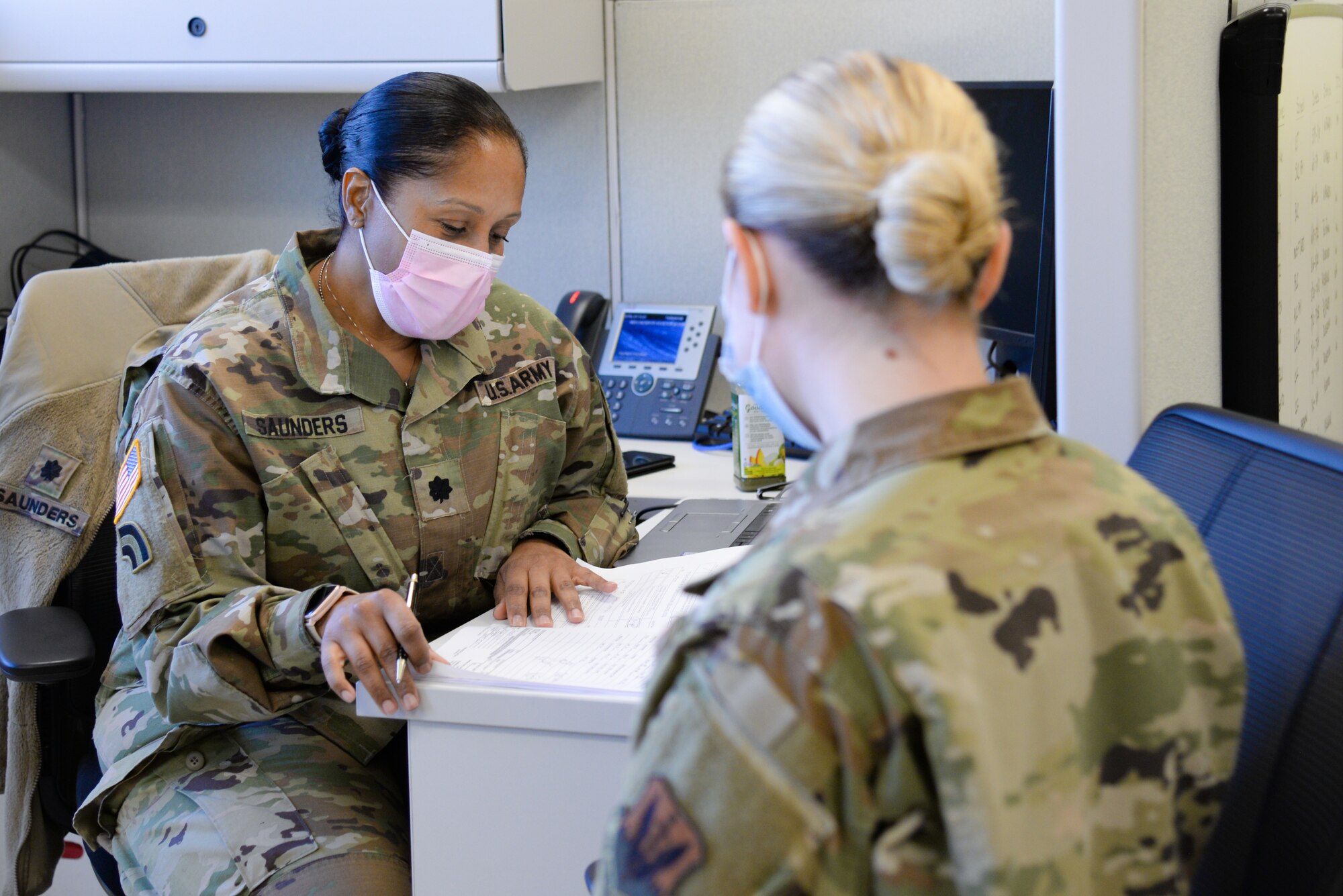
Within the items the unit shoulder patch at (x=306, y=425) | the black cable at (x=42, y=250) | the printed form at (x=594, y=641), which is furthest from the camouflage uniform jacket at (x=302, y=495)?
the black cable at (x=42, y=250)

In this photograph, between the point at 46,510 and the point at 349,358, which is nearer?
the point at 349,358

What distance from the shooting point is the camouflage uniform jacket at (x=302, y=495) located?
3.66 ft

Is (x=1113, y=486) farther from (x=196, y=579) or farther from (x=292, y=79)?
(x=292, y=79)

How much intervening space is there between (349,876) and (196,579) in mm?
304

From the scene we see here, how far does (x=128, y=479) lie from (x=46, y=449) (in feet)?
0.90

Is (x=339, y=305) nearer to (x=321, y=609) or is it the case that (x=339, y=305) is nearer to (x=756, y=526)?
(x=321, y=609)

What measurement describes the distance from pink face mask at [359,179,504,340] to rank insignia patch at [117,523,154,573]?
32cm

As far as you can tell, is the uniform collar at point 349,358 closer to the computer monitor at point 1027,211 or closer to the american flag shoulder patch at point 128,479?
the american flag shoulder patch at point 128,479

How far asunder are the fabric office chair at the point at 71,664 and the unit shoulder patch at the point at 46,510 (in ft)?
0.12

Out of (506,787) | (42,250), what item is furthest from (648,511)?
(42,250)

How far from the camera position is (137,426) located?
120 centimetres

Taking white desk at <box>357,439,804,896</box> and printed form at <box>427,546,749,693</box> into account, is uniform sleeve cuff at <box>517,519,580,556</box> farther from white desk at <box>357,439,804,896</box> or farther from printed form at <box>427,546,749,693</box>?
white desk at <box>357,439,804,896</box>

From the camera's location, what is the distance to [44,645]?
124cm

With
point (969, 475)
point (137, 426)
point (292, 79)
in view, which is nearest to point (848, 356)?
Answer: point (969, 475)
